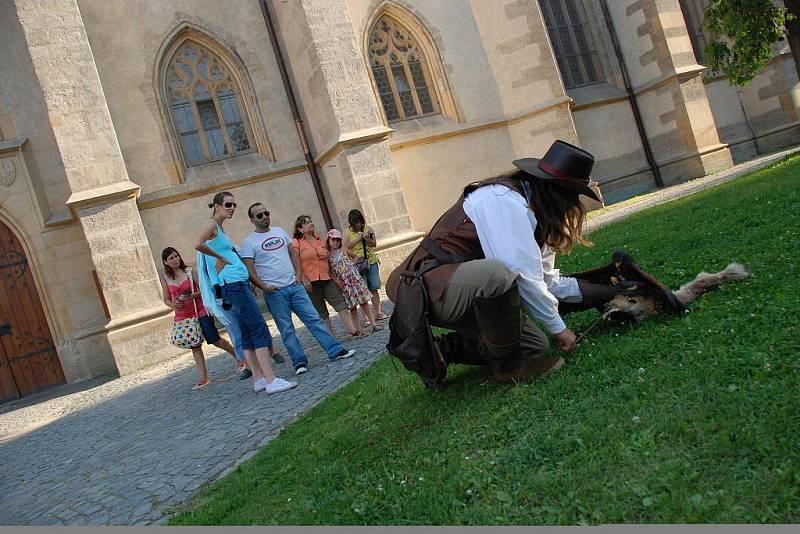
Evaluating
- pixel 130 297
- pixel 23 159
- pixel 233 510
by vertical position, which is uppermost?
pixel 23 159

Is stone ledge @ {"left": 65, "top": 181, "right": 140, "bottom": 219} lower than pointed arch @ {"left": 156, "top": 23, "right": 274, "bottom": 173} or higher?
lower

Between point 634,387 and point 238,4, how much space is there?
14.0m

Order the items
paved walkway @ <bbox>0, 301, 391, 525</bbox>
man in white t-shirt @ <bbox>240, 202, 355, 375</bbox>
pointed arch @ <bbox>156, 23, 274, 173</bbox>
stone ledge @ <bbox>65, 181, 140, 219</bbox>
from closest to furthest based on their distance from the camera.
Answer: paved walkway @ <bbox>0, 301, 391, 525</bbox> < man in white t-shirt @ <bbox>240, 202, 355, 375</bbox> < stone ledge @ <bbox>65, 181, 140, 219</bbox> < pointed arch @ <bbox>156, 23, 274, 173</bbox>

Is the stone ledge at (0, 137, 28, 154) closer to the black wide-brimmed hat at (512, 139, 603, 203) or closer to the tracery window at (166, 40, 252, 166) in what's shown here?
the tracery window at (166, 40, 252, 166)

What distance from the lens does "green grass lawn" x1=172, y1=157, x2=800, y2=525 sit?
7.41 ft

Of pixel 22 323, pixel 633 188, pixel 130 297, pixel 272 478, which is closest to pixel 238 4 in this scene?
pixel 130 297

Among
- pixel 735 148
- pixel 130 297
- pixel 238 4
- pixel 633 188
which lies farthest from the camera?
pixel 735 148

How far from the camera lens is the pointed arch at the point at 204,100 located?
1407 cm

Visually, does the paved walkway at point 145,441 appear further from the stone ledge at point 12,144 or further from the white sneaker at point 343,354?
the stone ledge at point 12,144

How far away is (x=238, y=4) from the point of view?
14.6 m

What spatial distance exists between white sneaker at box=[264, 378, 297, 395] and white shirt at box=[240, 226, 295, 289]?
108 centimetres

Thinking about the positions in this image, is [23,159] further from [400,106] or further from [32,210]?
[400,106]

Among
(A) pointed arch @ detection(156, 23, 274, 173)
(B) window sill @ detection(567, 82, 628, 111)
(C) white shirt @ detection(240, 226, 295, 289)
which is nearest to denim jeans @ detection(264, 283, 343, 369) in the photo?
(C) white shirt @ detection(240, 226, 295, 289)

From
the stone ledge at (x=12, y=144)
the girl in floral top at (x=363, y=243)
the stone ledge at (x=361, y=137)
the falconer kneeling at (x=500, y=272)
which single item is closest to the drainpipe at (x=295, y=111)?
the stone ledge at (x=361, y=137)
